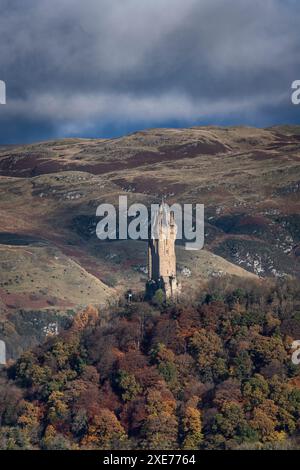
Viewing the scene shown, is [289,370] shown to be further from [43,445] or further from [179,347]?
[43,445]

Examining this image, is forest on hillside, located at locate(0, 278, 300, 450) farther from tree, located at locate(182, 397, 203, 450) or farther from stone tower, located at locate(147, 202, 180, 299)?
stone tower, located at locate(147, 202, 180, 299)

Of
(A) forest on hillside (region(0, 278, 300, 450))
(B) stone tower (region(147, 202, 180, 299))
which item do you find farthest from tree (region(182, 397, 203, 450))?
(B) stone tower (region(147, 202, 180, 299))

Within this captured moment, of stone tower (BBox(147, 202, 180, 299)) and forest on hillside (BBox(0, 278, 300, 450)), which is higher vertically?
stone tower (BBox(147, 202, 180, 299))

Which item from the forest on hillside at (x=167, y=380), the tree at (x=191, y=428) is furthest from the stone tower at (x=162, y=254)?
the tree at (x=191, y=428)

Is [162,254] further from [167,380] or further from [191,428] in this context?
[191,428]

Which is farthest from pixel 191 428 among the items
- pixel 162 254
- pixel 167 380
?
pixel 162 254
